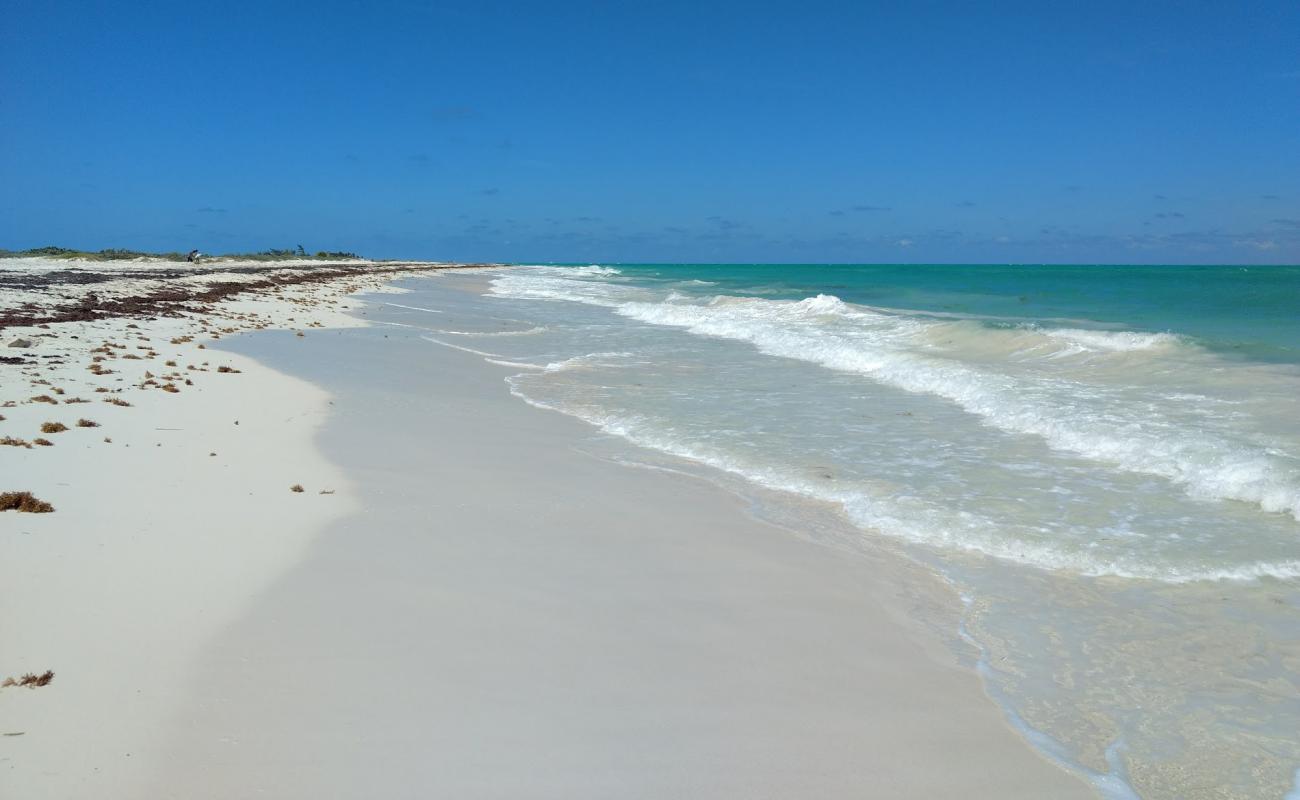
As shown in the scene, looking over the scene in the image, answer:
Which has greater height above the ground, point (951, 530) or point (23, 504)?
point (23, 504)

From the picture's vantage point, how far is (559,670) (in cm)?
380

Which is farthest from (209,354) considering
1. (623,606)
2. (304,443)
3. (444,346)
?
(623,606)

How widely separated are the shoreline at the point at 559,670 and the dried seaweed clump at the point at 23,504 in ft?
3.53

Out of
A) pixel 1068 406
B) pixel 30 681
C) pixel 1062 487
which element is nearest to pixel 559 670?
pixel 30 681

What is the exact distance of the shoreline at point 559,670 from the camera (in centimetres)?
303

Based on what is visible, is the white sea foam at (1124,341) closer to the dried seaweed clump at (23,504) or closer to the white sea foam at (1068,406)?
the white sea foam at (1068,406)

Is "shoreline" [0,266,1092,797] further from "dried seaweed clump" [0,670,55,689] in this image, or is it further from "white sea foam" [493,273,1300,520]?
"white sea foam" [493,273,1300,520]

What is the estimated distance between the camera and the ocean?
376cm

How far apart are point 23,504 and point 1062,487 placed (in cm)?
828

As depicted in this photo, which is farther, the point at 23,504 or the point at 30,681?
the point at 23,504

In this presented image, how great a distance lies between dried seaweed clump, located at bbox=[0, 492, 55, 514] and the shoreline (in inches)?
42.4

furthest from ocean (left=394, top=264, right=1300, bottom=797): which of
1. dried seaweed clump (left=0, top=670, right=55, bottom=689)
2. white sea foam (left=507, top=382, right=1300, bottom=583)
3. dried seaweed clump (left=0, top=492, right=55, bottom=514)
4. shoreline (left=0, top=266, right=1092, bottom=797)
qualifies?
dried seaweed clump (left=0, top=492, right=55, bottom=514)

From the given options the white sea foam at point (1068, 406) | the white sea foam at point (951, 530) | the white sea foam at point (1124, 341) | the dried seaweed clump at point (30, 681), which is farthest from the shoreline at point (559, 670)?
the white sea foam at point (1124, 341)

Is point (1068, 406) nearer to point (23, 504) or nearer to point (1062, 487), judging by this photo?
point (1062, 487)
